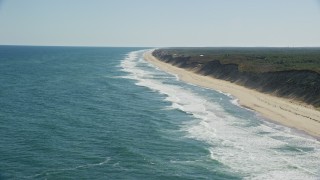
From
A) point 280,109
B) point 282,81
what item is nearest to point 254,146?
point 280,109

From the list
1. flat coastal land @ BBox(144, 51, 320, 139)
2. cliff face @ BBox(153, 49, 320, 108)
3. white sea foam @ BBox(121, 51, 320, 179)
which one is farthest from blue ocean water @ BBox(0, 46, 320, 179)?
cliff face @ BBox(153, 49, 320, 108)

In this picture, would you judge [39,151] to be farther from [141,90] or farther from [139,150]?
[141,90]

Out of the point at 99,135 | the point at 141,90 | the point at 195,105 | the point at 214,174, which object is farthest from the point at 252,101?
the point at 214,174

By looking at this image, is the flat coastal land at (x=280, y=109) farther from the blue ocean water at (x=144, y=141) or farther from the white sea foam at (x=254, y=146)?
the white sea foam at (x=254, y=146)

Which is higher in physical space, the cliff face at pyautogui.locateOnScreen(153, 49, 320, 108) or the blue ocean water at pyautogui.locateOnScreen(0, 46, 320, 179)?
the cliff face at pyautogui.locateOnScreen(153, 49, 320, 108)

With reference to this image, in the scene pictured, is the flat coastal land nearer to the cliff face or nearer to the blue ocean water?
the cliff face
